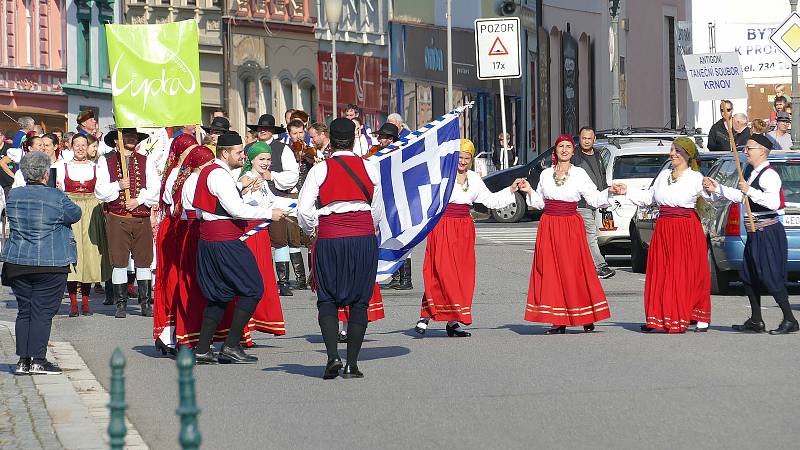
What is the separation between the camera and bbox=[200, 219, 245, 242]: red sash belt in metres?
13.9

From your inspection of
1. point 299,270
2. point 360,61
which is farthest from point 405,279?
point 360,61

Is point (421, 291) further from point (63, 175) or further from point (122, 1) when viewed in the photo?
point (122, 1)

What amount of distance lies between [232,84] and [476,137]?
1500 centimetres

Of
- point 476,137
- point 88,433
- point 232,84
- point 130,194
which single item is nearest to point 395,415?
point 88,433

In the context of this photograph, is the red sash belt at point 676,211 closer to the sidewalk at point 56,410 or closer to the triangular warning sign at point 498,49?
the sidewalk at point 56,410

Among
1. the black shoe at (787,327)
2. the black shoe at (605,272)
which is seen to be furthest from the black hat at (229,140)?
the black shoe at (605,272)

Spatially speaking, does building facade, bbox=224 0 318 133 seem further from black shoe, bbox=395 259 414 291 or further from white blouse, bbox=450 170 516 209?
white blouse, bbox=450 170 516 209

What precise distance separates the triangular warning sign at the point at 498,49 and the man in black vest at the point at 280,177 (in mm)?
13813

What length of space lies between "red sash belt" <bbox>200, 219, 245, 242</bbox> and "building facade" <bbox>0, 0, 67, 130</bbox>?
50.3m

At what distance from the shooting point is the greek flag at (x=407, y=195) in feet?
48.8

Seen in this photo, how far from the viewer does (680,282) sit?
1573 cm

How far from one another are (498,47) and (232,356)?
21232mm

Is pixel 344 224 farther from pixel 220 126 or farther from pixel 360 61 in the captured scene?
pixel 360 61

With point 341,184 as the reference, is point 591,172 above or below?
above
